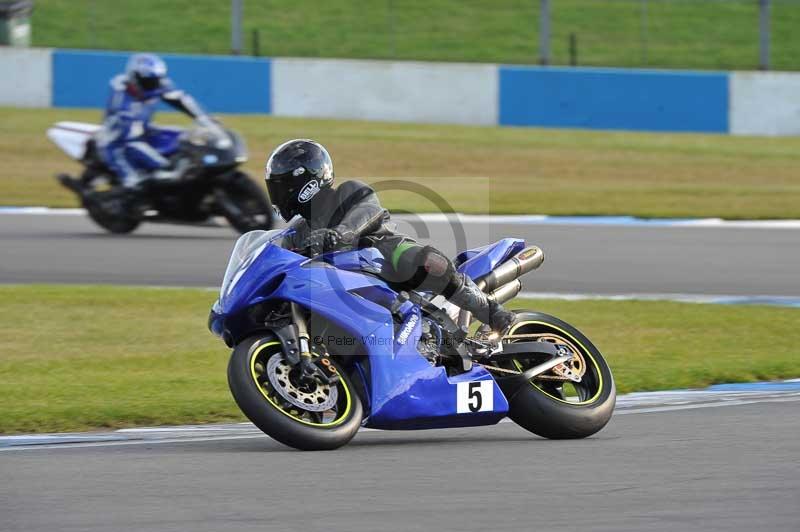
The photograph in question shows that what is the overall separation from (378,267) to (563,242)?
324 inches

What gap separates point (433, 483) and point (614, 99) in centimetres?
1869

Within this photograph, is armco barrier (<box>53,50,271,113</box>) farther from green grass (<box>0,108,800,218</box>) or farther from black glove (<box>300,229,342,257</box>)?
black glove (<box>300,229,342,257</box>)

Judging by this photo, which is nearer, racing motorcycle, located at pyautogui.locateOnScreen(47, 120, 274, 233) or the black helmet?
the black helmet

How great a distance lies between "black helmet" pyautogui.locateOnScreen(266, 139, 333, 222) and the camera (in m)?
6.21

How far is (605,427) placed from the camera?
673 centimetres

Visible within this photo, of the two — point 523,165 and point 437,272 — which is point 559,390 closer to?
point 437,272

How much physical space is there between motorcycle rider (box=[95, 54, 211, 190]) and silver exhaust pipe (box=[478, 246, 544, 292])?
832 cm

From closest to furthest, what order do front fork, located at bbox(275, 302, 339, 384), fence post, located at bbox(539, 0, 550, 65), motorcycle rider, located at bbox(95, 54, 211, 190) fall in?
front fork, located at bbox(275, 302, 339, 384) < motorcycle rider, located at bbox(95, 54, 211, 190) < fence post, located at bbox(539, 0, 550, 65)

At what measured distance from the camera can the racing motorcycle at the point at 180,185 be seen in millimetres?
14172

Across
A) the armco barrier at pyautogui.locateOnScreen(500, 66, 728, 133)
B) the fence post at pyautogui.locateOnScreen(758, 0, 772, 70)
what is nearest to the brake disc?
the armco barrier at pyautogui.locateOnScreen(500, 66, 728, 133)

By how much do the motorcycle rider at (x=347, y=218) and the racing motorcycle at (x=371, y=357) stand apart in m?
0.07

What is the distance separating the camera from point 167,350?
30.1ft

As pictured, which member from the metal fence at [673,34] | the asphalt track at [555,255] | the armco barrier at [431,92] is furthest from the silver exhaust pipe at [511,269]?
the metal fence at [673,34]

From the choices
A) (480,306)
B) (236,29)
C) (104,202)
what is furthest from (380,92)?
(480,306)
